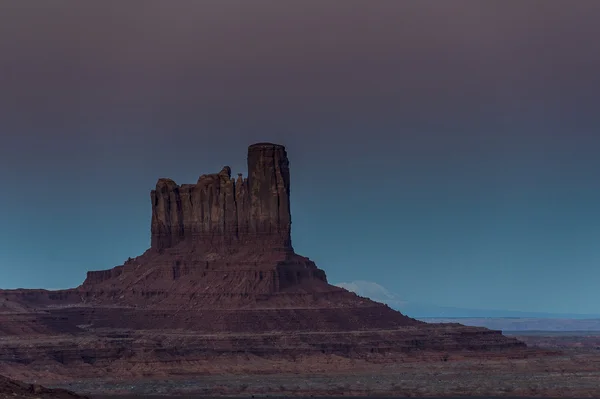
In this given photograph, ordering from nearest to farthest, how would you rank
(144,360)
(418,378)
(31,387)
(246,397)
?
(31,387), (246,397), (418,378), (144,360)

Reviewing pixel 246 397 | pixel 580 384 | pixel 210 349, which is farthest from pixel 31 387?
pixel 210 349

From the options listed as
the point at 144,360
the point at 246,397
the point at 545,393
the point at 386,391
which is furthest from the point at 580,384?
the point at 144,360

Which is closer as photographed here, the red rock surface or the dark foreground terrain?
the red rock surface

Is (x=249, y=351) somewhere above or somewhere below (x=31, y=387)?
above

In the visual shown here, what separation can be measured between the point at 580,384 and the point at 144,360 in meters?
46.3

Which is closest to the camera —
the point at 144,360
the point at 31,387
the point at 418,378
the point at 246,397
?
the point at 31,387

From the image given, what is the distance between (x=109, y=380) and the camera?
186250 mm

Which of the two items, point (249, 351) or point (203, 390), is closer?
point (203, 390)

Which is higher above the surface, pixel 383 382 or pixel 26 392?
pixel 383 382

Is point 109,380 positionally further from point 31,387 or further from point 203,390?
point 31,387

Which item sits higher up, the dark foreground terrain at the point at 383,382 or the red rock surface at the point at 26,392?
the dark foreground terrain at the point at 383,382

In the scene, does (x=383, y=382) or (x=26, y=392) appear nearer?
(x=26, y=392)

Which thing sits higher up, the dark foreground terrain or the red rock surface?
the dark foreground terrain

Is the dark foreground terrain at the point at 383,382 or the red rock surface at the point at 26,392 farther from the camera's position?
the dark foreground terrain at the point at 383,382
